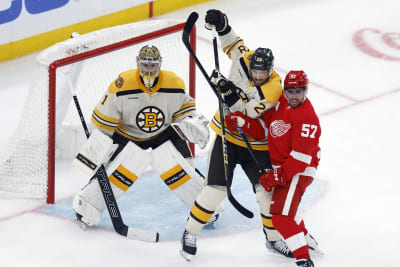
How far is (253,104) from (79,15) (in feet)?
9.35

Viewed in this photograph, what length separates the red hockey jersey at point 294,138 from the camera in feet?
14.6

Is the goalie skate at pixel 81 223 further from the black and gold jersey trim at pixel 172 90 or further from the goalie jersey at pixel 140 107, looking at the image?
the black and gold jersey trim at pixel 172 90

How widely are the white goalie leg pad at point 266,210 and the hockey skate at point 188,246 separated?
1.10 feet

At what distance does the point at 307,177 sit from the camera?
460 centimetres

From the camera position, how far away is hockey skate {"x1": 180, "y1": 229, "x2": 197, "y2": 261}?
190 inches

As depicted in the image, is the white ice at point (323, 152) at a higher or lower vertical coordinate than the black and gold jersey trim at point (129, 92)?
lower

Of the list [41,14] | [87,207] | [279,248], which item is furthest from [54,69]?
[41,14]

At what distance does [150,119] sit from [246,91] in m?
0.59

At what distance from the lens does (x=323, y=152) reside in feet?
19.9

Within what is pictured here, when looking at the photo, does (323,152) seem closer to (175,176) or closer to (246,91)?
(175,176)

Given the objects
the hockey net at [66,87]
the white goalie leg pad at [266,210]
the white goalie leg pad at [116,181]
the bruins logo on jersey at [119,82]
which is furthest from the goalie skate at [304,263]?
the hockey net at [66,87]

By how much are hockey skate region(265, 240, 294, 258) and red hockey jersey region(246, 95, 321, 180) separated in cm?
43

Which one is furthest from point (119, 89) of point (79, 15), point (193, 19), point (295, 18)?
point (295, 18)

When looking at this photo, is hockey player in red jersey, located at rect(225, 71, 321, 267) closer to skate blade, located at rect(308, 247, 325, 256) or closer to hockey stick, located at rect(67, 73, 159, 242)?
skate blade, located at rect(308, 247, 325, 256)
